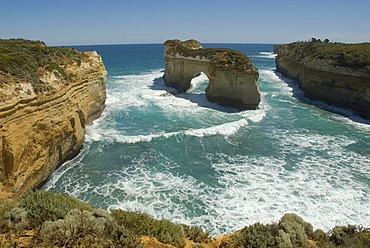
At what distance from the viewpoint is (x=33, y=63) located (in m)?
15.0

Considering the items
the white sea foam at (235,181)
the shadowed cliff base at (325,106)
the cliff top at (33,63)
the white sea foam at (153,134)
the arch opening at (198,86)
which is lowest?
the white sea foam at (235,181)

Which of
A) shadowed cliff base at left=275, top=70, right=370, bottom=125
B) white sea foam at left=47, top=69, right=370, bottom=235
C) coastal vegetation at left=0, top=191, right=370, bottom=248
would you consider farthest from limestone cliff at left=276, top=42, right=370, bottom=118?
coastal vegetation at left=0, top=191, right=370, bottom=248

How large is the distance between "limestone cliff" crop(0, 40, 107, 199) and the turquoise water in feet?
4.22

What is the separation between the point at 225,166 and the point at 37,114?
969cm

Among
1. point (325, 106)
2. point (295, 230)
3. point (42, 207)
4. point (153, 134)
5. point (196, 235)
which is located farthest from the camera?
point (325, 106)

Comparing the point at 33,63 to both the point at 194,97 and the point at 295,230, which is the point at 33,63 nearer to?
the point at 295,230

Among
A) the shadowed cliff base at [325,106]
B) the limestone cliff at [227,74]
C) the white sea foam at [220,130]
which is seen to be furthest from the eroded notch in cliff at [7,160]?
the shadowed cliff base at [325,106]

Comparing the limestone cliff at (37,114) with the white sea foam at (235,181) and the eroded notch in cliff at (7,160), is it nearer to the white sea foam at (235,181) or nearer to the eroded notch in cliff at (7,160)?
the eroded notch in cliff at (7,160)

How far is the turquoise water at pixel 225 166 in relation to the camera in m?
11.5

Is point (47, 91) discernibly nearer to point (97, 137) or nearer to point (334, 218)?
point (97, 137)

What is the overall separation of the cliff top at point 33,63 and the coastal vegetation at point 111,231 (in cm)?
778

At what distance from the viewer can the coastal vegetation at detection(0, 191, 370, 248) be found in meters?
5.10

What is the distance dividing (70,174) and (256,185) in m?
9.33

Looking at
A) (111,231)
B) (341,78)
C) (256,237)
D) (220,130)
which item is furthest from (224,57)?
(111,231)
